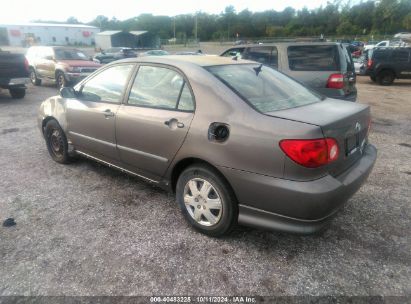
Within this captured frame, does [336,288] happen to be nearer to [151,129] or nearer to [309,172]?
[309,172]

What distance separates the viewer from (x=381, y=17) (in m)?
75.2

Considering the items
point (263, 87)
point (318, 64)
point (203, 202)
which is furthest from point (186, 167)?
point (318, 64)

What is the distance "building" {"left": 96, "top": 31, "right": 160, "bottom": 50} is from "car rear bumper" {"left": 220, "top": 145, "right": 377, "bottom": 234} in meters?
50.5

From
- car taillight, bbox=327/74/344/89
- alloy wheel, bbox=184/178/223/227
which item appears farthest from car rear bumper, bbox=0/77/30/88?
alloy wheel, bbox=184/178/223/227

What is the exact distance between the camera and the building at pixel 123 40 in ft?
167

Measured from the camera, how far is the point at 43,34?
6981 cm

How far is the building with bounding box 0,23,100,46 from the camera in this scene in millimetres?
64312

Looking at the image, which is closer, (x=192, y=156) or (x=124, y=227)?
(x=192, y=156)

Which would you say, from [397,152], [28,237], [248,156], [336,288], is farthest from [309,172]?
[397,152]

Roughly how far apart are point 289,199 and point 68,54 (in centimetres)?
1297

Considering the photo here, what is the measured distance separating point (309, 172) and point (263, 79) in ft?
4.20

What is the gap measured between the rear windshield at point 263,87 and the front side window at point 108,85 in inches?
44.3

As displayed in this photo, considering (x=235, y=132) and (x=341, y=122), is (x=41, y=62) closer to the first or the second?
(x=235, y=132)

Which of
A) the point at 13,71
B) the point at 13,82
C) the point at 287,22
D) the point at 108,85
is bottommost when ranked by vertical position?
the point at 13,82
